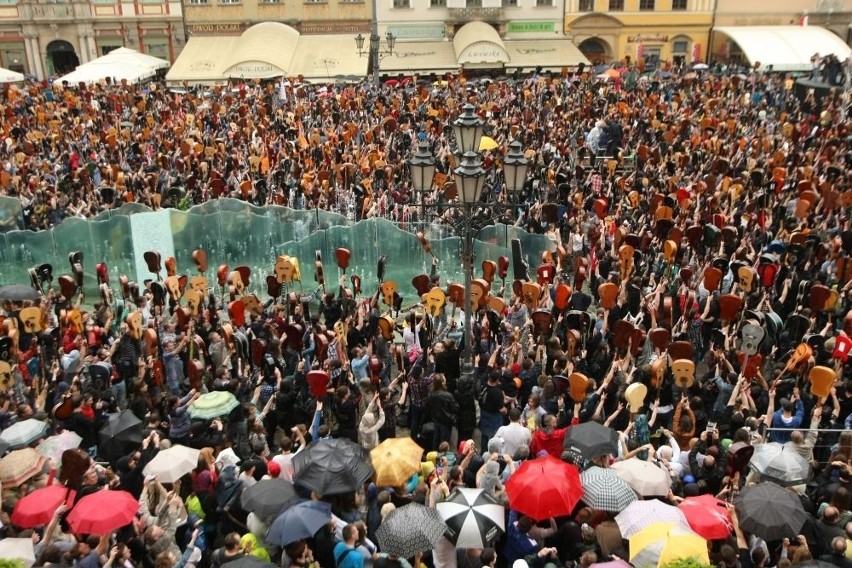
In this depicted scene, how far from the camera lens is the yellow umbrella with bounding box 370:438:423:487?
7305 mm

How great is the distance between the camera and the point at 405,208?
16922mm

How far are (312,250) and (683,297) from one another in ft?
21.1

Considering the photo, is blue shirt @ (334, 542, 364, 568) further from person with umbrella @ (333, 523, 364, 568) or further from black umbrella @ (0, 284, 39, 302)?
black umbrella @ (0, 284, 39, 302)

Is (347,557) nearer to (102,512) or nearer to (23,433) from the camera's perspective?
(102,512)

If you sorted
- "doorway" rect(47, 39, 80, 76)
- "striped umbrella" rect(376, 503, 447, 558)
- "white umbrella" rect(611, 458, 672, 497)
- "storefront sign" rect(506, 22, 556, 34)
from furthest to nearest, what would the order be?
1. "doorway" rect(47, 39, 80, 76)
2. "storefront sign" rect(506, 22, 556, 34)
3. "white umbrella" rect(611, 458, 672, 497)
4. "striped umbrella" rect(376, 503, 447, 558)

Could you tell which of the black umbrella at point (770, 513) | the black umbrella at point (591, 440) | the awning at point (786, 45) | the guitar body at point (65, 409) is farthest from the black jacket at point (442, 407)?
the awning at point (786, 45)

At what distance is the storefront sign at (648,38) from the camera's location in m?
40.4

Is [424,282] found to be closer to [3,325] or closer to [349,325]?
[349,325]

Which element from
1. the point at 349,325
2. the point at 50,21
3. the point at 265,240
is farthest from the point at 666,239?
the point at 50,21

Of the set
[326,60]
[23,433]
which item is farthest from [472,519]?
[326,60]

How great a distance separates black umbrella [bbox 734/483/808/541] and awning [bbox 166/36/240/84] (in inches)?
1241

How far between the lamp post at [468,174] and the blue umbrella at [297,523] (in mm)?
3077

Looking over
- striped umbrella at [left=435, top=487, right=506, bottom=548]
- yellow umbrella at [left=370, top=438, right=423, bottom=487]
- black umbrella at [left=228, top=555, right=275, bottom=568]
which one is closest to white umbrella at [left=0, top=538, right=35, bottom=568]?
black umbrella at [left=228, top=555, right=275, bottom=568]

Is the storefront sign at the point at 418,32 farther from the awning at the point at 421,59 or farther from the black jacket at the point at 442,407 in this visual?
the black jacket at the point at 442,407
